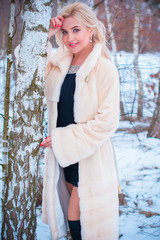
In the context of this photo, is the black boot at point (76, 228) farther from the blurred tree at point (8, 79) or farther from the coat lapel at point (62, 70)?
the coat lapel at point (62, 70)

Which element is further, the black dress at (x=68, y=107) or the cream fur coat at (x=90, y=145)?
the black dress at (x=68, y=107)

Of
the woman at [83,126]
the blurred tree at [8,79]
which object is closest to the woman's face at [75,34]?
the woman at [83,126]

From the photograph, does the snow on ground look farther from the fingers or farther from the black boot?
the fingers

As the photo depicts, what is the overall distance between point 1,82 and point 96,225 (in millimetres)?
2145

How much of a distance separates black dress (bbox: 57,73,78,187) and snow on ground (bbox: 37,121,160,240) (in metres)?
0.97

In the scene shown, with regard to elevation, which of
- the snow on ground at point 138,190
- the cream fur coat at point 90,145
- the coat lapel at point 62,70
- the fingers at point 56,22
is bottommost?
the snow on ground at point 138,190

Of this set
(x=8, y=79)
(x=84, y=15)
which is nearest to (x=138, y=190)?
(x=8, y=79)

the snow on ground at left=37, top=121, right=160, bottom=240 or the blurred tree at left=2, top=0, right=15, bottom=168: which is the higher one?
the blurred tree at left=2, top=0, right=15, bottom=168

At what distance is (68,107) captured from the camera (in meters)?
1.95

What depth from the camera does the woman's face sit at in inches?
72.9

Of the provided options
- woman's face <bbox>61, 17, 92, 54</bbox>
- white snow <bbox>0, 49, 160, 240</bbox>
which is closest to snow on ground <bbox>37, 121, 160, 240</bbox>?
white snow <bbox>0, 49, 160, 240</bbox>

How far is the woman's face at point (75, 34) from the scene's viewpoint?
185 cm

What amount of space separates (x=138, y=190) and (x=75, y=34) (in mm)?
2671

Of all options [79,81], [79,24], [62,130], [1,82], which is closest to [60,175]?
[62,130]
